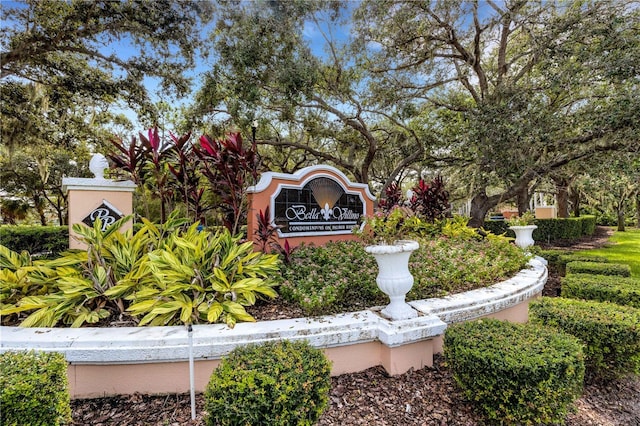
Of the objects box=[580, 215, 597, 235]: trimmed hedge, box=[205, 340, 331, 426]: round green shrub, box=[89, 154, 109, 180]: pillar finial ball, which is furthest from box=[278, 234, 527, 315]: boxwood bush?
box=[580, 215, 597, 235]: trimmed hedge

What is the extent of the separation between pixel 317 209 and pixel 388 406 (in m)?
3.54

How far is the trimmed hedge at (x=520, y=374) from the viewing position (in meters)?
1.82

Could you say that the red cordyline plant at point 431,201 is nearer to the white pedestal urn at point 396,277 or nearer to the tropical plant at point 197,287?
the white pedestal urn at point 396,277

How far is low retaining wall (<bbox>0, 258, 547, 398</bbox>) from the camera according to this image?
209cm

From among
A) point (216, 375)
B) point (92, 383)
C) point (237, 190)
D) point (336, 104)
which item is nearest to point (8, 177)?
point (336, 104)

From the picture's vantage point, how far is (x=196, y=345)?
2.12 meters

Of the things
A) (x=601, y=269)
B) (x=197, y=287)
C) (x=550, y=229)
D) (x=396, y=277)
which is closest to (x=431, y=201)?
(x=601, y=269)

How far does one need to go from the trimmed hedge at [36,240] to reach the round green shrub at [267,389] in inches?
360

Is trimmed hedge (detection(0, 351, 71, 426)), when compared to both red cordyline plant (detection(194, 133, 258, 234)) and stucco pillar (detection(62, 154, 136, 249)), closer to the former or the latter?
red cordyline plant (detection(194, 133, 258, 234))

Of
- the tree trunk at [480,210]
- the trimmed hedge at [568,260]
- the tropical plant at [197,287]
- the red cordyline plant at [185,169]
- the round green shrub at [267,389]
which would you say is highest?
the red cordyline plant at [185,169]

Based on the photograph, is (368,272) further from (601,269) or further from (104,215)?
(601,269)

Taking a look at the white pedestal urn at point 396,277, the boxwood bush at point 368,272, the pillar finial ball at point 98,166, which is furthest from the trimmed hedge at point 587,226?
the pillar finial ball at point 98,166

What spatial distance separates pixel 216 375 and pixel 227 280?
3.79 feet

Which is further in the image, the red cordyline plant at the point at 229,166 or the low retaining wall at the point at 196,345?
the red cordyline plant at the point at 229,166
